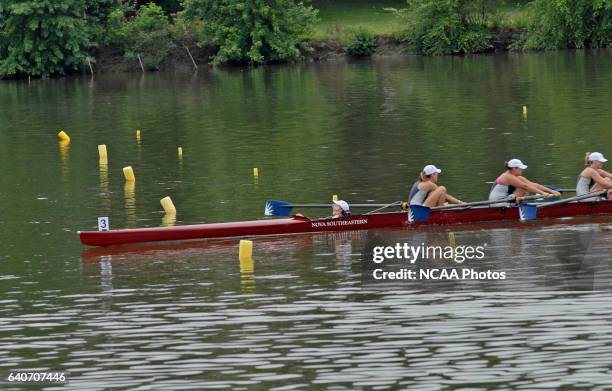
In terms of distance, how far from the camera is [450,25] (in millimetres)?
81062

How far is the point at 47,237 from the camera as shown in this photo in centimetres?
2969

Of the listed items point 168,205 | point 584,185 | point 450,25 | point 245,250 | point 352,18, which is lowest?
point 245,250

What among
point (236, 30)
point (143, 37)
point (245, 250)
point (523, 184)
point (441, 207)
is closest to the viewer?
point (245, 250)

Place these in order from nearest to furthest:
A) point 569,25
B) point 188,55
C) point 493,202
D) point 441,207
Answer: point 441,207, point 493,202, point 569,25, point 188,55

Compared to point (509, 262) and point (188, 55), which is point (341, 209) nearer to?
point (509, 262)

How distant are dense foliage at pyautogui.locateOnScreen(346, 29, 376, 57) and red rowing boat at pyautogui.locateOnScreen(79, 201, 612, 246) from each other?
54733 mm

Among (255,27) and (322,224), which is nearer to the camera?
(322,224)

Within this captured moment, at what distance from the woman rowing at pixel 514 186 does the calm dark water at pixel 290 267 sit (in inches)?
38.3

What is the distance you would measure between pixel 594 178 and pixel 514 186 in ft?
5.95

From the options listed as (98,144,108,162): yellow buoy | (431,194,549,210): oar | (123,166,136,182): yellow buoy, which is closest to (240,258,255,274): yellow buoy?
(431,194,549,210): oar

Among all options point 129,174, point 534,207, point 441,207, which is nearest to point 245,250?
point 441,207

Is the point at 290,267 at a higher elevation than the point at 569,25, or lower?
lower

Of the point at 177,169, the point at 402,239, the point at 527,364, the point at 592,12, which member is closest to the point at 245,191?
the point at 177,169

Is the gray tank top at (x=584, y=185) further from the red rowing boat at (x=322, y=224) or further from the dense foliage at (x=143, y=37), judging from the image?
the dense foliage at (x=143, y=37)
